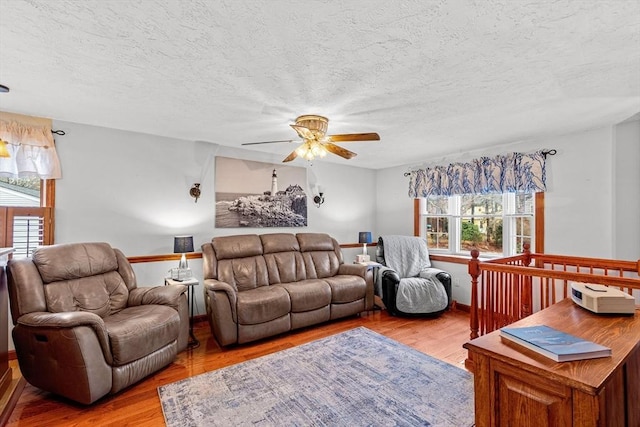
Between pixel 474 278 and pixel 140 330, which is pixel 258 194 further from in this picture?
pixel 474 278

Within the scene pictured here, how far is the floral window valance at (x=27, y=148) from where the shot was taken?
2.83 m

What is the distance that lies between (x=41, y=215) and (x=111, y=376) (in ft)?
6.29

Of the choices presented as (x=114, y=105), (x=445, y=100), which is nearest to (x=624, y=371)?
(x=445, y=100)

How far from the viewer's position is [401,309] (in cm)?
399

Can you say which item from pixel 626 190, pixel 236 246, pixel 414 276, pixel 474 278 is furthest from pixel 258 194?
pixel 626 190

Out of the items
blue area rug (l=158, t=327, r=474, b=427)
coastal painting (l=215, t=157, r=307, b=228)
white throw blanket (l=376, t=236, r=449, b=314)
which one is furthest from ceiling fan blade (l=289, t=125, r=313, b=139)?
white throw blanket (l=376, t=236, r=449, b=314)

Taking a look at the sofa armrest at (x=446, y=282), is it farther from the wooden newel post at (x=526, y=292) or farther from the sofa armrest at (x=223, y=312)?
the sofa armrest at (x=223, y=312)

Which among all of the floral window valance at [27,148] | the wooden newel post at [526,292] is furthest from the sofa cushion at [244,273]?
the wooden newel post at [526,292]

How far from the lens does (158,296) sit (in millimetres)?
2867

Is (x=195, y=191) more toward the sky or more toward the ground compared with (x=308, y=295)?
more toward the sky

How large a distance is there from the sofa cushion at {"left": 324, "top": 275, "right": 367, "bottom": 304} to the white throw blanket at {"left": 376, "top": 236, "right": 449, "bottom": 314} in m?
0.49

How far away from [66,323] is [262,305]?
1.64 metres

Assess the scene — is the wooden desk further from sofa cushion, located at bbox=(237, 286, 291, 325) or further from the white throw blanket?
the white throw blanket

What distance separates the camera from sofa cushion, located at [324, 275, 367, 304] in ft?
12.6
